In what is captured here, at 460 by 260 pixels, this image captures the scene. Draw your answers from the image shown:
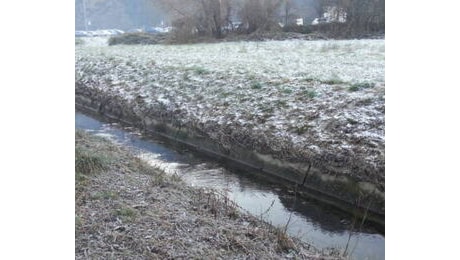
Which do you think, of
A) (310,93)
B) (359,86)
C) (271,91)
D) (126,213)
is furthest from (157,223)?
(271,91)

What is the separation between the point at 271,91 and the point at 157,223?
3.37 metres

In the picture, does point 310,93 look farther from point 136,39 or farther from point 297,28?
point 136,39

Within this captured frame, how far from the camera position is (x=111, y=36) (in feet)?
9.80

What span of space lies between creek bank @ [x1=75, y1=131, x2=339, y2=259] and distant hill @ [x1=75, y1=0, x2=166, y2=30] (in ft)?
3.35

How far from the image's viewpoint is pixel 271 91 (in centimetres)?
578

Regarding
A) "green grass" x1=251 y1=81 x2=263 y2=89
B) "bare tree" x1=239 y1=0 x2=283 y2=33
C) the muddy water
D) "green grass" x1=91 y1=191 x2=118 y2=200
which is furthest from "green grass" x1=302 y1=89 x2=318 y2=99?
"green grass" x1=91 y1=191 x2=118 y2=200

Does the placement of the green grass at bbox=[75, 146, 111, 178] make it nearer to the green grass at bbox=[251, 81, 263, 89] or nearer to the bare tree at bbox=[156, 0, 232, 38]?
the bare tree at bbox=[156, 0, 232, 38]

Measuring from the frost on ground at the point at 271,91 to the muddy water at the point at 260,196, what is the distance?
43 cm
